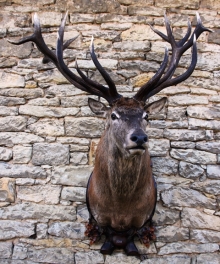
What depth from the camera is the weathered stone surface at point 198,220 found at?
148 inches

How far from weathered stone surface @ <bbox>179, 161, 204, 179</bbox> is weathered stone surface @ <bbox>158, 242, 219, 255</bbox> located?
693 millimetres

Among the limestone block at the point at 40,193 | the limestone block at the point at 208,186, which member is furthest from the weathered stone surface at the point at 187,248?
the limestone block at the point at 40,193

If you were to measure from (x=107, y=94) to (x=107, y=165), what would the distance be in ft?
2.14

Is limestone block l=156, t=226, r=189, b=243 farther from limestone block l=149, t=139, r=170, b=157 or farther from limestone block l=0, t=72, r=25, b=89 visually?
limestone block l=0, t=72, r=25, b=89

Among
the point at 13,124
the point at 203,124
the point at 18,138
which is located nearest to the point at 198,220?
the point at 203,124

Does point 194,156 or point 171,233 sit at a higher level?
point 194,156

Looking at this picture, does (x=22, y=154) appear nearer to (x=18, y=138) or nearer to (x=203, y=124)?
(x=18, y=138)

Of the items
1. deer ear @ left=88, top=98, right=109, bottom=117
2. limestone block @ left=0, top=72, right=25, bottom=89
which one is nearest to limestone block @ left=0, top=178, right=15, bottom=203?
limestone block @ left=0, top=72, right=25, bottom=89

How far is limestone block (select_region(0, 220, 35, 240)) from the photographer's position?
148 inches

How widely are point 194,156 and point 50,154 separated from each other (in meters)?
1.56

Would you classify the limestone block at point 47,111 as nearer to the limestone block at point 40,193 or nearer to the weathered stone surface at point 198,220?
the limestone block at point 40,193

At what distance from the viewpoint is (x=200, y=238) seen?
12.2ft

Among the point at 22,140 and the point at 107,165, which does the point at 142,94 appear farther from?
the point at 22,140

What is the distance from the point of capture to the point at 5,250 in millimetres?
3713
